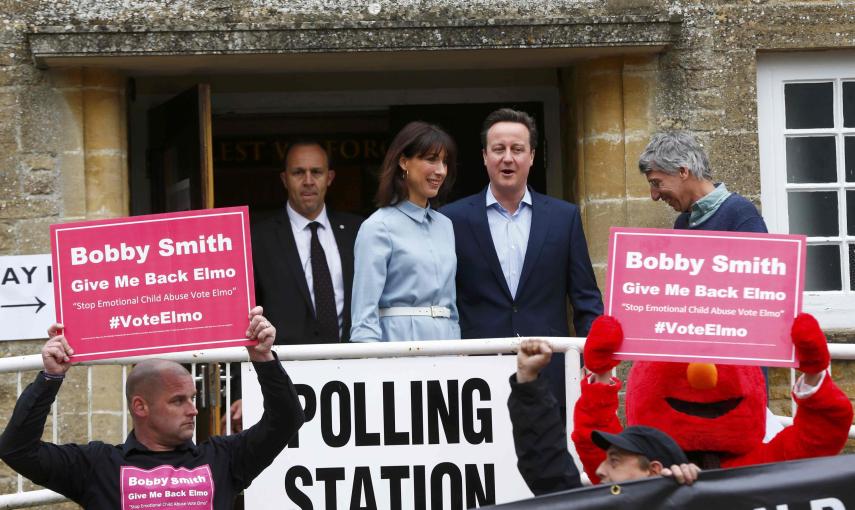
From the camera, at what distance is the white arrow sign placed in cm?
862

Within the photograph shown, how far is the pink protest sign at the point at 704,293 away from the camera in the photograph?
5535mm

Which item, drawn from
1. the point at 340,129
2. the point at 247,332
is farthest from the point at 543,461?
the point at 340,129

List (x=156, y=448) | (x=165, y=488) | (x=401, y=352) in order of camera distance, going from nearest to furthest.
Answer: (x=165, y=488) < (x=156, y=448) < (x=401, y=352)

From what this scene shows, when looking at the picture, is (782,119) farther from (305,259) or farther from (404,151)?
(305,259)

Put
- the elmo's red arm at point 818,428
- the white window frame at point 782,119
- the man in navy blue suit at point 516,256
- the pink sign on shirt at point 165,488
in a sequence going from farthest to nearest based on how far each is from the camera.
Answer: the white window frame at point 782,119, the man in navy blue suit at point 516,256, the pink sign on shirt at point 165,488, the elmo's red arm at point 818,428

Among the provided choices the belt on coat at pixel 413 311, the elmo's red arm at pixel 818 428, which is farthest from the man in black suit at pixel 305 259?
the elmo's red arm at pixel 818 428

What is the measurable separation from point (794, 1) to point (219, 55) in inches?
120

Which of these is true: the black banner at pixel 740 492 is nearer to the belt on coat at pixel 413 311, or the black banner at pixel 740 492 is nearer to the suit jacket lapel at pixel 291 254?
the belt on coat at pixel 413 311

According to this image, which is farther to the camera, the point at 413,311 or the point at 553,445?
the point at 413,311

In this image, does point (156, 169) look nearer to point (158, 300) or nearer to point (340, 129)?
point (340, 129)

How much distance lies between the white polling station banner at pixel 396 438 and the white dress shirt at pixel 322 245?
3.39ft

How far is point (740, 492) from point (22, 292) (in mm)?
4618

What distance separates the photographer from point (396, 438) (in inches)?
260

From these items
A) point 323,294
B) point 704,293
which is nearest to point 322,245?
point 323,294
